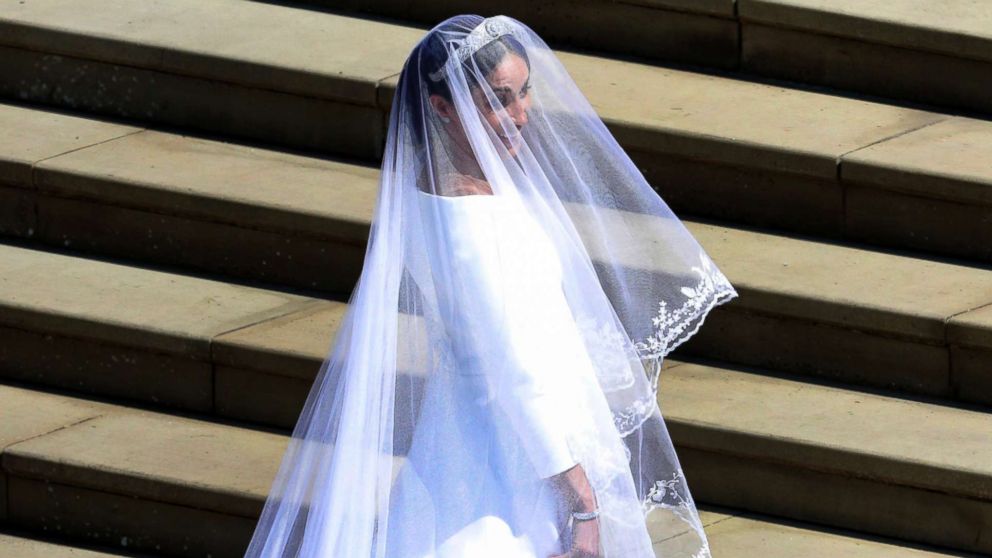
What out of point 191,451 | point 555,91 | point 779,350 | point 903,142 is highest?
point 555,91

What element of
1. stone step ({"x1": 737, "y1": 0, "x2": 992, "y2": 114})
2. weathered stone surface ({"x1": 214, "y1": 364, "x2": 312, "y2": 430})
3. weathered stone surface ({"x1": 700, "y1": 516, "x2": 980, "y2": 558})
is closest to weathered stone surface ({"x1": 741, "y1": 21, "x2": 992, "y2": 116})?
stone step ({"x1": 737, "y1": 0, "x2": 992, "y2": 114})

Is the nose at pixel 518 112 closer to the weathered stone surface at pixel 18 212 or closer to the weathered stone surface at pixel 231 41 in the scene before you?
the weathered stone surface at pixel 231 41

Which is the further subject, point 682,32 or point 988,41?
point 682,32

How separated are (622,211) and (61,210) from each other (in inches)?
116

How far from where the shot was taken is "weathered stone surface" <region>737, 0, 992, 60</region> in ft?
19.9

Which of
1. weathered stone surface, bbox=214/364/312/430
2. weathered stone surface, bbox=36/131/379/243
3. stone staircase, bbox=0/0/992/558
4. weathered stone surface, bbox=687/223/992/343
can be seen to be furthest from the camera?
weathered stone surface, bbox=36/131/379/243

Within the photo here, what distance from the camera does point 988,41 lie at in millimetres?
6016

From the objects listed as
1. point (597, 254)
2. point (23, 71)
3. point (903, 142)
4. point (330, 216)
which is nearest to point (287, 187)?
point (330, 216)

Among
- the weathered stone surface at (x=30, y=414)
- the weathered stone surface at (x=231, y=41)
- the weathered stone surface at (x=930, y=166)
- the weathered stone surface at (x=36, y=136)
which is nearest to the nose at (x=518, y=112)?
the weathered stone surface at (x=930, y=166)

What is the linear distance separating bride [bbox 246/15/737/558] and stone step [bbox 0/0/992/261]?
2067mm

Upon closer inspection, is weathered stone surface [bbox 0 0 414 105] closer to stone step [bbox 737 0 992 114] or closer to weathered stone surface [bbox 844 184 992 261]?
stone step [bbox 737 0 992 114]

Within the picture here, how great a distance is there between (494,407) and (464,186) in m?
0.43

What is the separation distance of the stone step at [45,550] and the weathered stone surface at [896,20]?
2698mm

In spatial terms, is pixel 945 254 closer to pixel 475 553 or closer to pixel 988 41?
pixel 988 41
